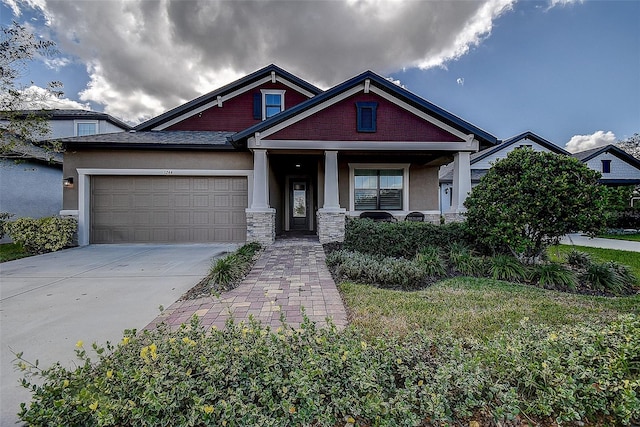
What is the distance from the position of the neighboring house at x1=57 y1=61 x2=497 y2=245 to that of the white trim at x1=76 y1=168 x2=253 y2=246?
0.03 m

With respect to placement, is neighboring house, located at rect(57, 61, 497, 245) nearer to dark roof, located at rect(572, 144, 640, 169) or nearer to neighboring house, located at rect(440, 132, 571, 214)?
neighboring house, located at rect(440, 132, 571, 214)

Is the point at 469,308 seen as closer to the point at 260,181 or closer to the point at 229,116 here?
the point at 260,181

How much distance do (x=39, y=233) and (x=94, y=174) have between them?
2389 mm

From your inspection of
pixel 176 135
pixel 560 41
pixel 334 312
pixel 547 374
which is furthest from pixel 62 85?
pixel 560 41

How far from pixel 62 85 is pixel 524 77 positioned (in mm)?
17303

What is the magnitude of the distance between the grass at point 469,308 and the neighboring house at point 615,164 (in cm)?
1855

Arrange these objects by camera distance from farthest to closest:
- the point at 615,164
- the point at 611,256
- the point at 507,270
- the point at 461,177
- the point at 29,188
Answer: the point at 615,164 → the point at 29,188 → the point at 461,177 → the point at 611,256 → the point at 507,270

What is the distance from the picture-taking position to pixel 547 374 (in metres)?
1.98

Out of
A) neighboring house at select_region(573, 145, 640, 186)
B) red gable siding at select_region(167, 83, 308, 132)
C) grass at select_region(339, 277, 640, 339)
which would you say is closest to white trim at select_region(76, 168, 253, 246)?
red gable siding at select_region(167, 83, 308, 132)

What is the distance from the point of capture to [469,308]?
393 cm

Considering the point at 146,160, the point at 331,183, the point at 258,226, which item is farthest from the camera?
the point at 146,160

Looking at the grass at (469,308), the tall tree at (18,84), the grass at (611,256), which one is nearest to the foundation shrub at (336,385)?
the grass at (469,308)

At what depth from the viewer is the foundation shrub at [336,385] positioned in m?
1.71

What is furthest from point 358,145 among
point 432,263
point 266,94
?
point 266,94
